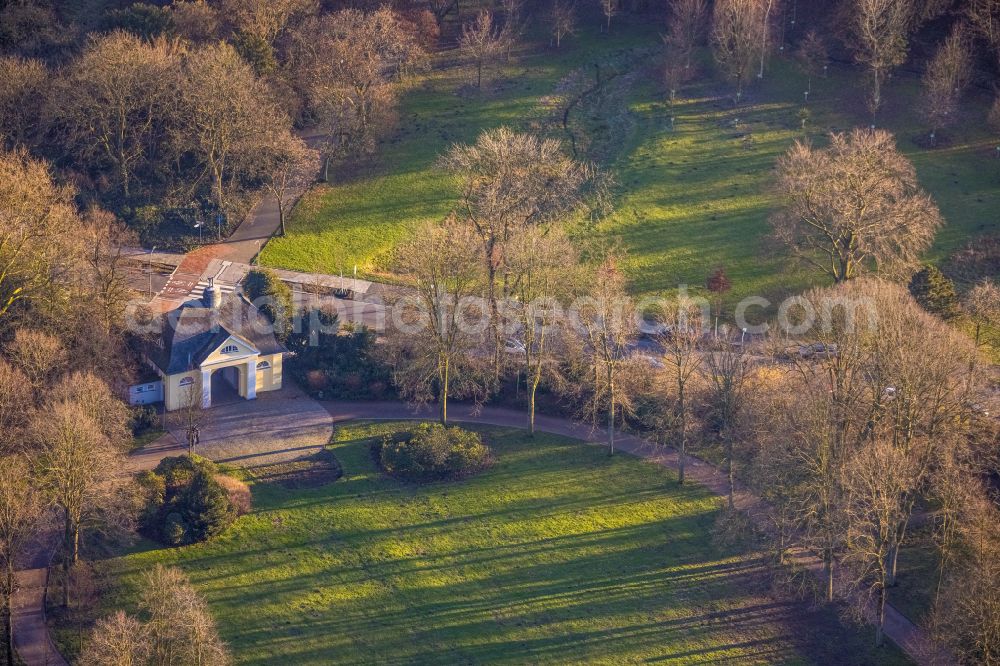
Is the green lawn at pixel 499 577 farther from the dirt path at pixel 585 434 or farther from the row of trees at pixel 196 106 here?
the row of trees at pixel 196 106

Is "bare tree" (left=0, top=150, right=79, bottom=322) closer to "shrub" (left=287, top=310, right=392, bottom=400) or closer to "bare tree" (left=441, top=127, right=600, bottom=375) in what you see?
"shrub" (left=287, top=310, right=392, bottom=400)

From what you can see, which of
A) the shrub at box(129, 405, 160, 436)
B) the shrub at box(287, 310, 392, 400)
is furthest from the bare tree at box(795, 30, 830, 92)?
the shrub at box(129, 405, 160, 436)

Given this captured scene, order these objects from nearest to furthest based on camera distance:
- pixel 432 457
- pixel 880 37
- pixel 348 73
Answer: pixel 432 457, pixel 348 73, pixel 880 37

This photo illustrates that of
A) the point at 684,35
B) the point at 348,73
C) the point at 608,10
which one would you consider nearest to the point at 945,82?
the point at 684,35

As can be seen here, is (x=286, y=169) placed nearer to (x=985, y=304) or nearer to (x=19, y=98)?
(x=19, y=98)

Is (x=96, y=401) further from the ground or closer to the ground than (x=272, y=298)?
closer to the ground

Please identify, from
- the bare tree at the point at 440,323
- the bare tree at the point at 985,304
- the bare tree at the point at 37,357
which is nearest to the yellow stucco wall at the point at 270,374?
the bare tree at the point at 440,323
